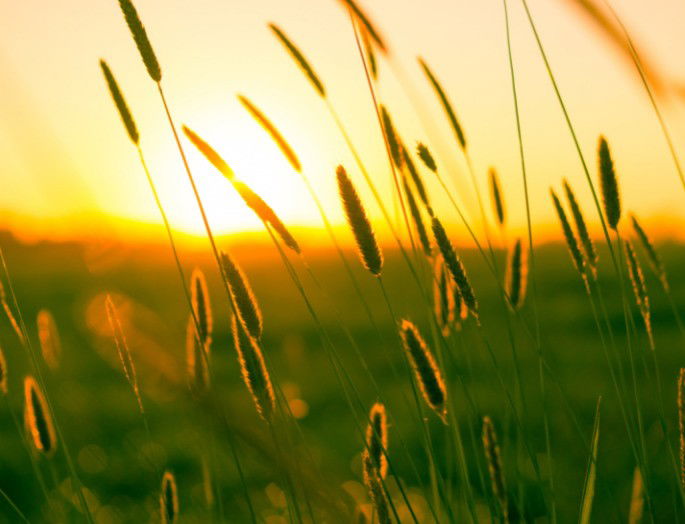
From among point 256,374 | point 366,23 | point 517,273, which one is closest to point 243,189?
point 256,374

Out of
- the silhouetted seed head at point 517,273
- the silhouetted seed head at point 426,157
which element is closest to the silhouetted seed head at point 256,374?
the silhouetted seed head at point 426,157

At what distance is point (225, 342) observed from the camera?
5.24 m

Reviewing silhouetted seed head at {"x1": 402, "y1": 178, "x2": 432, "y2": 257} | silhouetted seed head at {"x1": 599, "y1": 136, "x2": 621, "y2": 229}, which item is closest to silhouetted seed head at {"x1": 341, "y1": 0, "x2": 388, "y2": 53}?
silhouetted seed head at {"x1": 402, "y1": 178, "x2": 432, "y2": 257}

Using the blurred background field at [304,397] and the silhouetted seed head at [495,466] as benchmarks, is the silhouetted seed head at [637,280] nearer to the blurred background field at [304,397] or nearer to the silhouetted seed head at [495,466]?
the blurred background field at [304,397]

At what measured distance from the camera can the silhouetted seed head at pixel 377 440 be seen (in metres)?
0.80

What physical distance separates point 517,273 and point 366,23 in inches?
17.1

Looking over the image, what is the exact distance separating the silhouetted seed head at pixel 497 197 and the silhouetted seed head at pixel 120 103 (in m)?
0.62

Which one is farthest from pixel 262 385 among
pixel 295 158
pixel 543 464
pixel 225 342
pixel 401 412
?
pixel 225 342

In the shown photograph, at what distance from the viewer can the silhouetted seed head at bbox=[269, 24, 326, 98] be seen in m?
0.99

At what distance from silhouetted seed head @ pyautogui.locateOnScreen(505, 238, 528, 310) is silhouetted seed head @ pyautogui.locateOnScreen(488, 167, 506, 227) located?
4.0 inches

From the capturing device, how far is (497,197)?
1.27 meters

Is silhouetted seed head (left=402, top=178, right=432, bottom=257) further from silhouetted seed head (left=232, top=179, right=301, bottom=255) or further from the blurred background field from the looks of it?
silhouetted seed head (left=232, top=179, right=301, bottom=255)

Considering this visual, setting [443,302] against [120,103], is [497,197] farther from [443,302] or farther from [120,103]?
[120,103]

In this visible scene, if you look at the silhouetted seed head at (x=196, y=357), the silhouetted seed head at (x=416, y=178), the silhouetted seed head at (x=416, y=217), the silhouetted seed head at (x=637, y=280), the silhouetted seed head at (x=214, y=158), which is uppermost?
the silhouetted seed head at (x=214, y=158)
